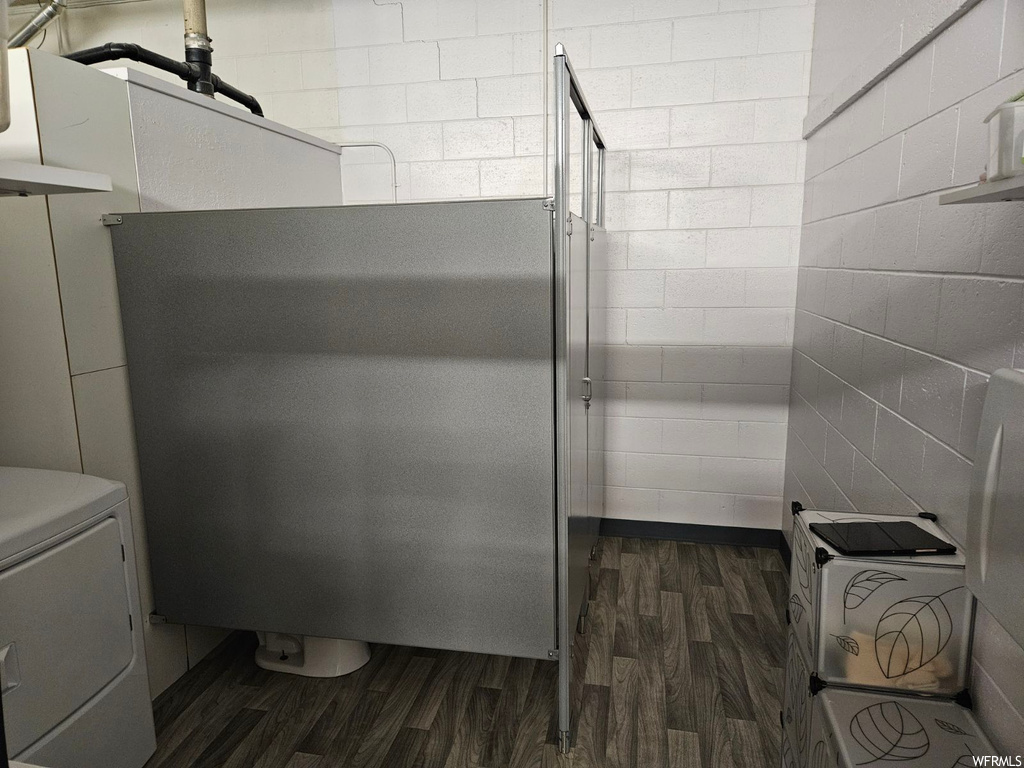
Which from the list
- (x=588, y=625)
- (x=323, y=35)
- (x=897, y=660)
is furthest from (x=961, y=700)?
(x=323, y=35)

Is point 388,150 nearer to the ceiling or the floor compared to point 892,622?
nearer to the ceiling

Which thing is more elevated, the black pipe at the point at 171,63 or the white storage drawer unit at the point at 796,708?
the black pipe at the point at 171,63

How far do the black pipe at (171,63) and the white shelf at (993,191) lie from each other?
241 centimetres

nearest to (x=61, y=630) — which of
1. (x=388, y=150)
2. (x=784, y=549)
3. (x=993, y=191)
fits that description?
(x=993, y=191)

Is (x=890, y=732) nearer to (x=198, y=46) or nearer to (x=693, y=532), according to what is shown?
(x=693, y=532)

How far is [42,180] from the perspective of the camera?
105 cm

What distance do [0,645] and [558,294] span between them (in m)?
1.36

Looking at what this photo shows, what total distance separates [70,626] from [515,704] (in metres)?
1.19

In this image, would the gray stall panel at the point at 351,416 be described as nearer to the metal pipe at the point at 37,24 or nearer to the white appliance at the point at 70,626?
the white appliance at the point at 70,626

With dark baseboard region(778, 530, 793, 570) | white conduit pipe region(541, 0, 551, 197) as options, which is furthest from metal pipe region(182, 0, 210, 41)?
dark baseboard region(778, 530, 793, 570)

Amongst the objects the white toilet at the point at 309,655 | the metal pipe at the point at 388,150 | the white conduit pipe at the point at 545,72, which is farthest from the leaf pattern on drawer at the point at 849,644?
the metal pipe at the point at 388,150

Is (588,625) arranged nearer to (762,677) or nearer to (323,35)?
(762,677)

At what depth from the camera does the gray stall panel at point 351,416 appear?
168cm

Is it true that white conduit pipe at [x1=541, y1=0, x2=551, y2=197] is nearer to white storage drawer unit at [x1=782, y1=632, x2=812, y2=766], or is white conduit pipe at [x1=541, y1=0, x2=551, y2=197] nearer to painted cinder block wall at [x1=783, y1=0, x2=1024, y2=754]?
painted cinder block wall at [x1=783, y1=0, x2=1024, y2=754]
